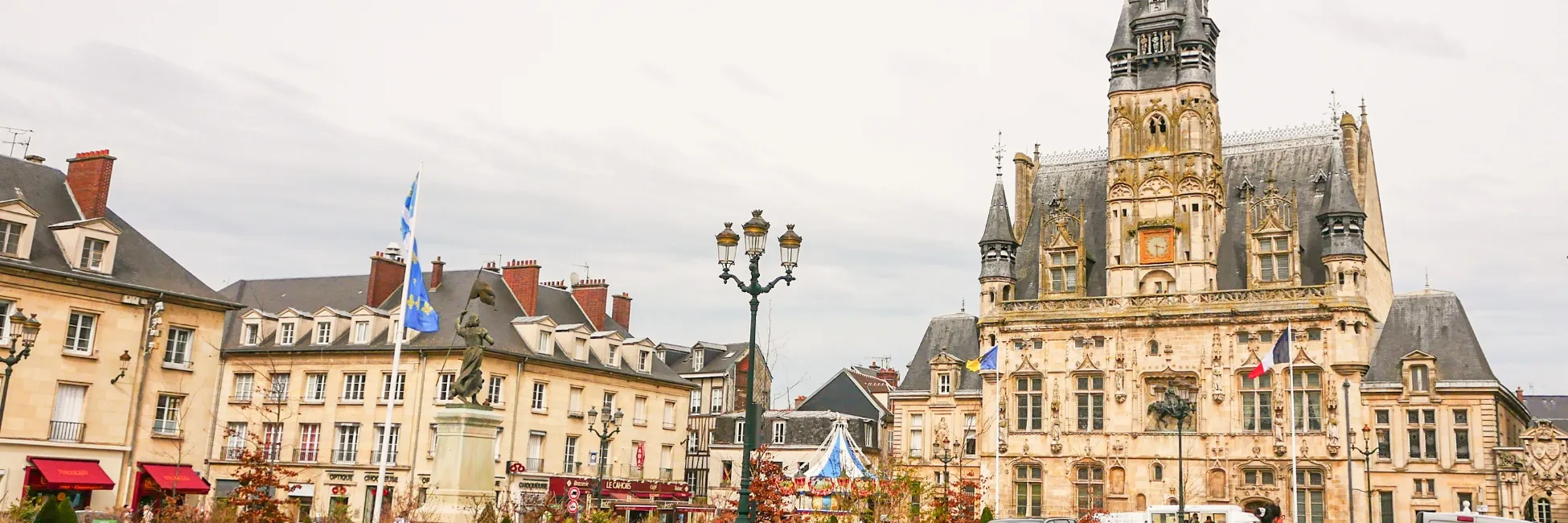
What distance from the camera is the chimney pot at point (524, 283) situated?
4653cm

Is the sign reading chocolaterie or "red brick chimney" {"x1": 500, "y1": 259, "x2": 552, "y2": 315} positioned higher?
"red brick chimney" {"x1": 500, "y1": 259, "x2": 552, "y2": 315}

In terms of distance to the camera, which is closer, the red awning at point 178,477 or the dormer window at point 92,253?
the dormer window at point 92,253

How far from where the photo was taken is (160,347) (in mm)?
32750

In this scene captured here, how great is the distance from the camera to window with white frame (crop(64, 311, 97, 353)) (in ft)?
101

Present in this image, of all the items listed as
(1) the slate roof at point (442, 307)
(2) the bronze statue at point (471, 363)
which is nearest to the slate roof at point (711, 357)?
(1) the slate roof at point (442, 307)

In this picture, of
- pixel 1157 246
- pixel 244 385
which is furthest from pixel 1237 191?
pixel 244 385

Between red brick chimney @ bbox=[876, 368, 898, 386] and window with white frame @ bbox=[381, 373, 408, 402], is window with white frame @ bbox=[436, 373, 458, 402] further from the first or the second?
red brick chimney @ bbox=[876, 368, 898, 386]

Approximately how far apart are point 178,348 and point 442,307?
1309 centimetres

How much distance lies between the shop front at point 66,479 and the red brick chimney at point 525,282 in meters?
17.2

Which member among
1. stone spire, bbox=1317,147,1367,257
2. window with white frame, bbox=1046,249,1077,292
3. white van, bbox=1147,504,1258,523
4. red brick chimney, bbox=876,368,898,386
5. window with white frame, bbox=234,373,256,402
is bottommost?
white van, bbox=1147,504,1258,523

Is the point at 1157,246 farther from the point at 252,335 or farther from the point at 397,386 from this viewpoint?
the point at 252,335

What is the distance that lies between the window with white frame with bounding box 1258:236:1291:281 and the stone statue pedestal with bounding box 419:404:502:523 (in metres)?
28.9

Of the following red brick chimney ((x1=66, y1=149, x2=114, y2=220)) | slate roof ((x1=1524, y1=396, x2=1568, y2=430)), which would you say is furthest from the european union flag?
slate roof ((x1=1524, y1=396, x2=1568, y2=430))

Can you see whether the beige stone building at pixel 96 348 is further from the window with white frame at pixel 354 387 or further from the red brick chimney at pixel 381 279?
the red brick chimney at pixel 381 279
